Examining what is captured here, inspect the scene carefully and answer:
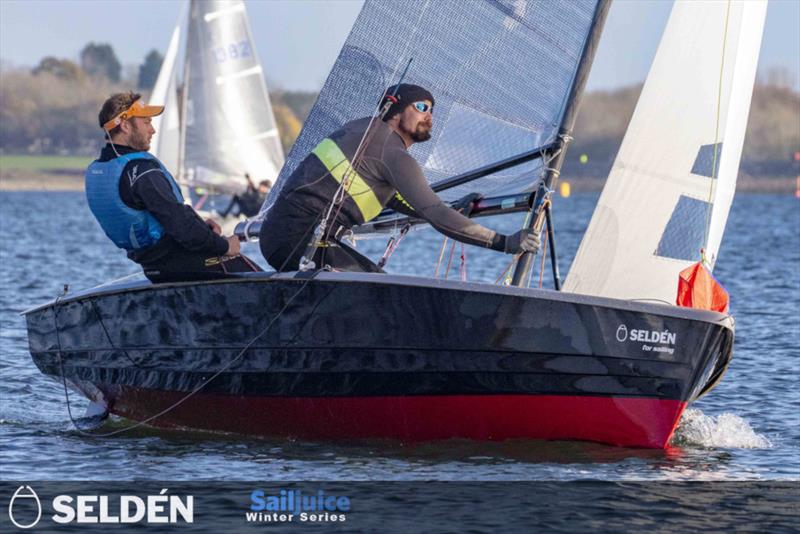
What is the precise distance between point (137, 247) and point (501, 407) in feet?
6.76

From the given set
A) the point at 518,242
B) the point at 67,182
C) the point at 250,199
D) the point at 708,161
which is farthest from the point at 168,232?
the point at 67,182

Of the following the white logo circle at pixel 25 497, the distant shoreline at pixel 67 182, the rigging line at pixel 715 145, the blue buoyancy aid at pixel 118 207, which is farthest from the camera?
the distant shoreline at pixel 67 182

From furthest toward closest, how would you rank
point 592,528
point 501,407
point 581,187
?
point 581,187, point 501,407, point 592,528

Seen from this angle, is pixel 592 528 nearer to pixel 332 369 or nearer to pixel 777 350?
pixel 332 369

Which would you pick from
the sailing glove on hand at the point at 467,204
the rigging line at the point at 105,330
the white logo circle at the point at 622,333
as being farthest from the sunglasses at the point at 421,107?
the rigging line at the point at 105,330

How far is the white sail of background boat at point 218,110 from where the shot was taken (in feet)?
118

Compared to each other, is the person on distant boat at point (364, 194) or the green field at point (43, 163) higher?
the green field at point (43, 163)

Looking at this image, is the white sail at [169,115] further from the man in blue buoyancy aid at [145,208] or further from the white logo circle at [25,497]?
the white logo circle at [25,497]

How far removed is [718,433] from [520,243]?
6.63ft

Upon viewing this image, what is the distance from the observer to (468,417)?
797 cm

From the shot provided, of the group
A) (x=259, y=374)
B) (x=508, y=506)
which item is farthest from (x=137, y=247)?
(x=508, y=506)

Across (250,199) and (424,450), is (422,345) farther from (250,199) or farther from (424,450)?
(250,199)

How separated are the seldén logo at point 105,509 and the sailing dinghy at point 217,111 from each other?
94.1 feet

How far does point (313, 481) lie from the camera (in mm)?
7484
